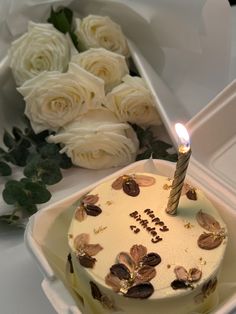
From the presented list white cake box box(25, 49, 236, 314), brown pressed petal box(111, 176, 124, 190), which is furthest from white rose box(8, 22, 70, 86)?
brown pressed petal box(111, 176, 124, 190)

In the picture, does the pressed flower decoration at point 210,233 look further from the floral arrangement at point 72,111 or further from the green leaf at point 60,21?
the green leaf at point 60,21

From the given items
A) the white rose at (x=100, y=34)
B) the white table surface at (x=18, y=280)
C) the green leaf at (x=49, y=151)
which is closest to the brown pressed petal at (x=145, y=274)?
the white table surface at (x=18, y=280)

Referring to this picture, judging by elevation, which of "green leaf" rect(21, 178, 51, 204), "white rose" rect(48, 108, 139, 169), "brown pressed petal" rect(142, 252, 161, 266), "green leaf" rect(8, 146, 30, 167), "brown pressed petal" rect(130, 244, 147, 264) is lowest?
"green leaf" rect(8, 146, 30, 167)

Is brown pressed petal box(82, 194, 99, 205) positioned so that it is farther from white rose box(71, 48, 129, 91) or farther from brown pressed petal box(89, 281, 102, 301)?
white rose box(71, 48, 129, 91)

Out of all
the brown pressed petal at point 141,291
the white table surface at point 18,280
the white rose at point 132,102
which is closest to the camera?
the brown pressed petal at point 141,291

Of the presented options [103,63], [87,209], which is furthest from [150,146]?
[87,209]

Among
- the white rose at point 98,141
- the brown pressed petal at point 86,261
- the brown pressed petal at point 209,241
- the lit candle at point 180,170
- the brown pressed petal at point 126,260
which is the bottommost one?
the white rose at point 98,141

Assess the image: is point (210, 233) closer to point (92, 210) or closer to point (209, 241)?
point (209, 241)
